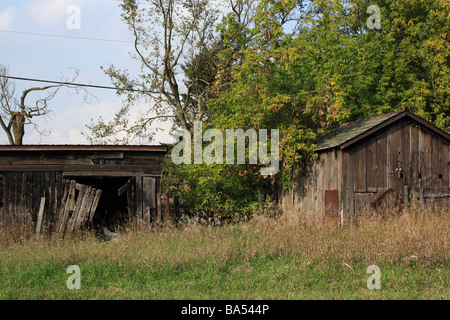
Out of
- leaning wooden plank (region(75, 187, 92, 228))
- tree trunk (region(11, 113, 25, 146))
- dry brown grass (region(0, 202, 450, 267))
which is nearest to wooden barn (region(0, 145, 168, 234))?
leaning wooden plank (region(75, 187, 92, 228))

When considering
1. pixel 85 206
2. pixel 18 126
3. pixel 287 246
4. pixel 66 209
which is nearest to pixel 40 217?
pixel 66 209

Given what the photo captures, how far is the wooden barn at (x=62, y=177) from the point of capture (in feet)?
43.6

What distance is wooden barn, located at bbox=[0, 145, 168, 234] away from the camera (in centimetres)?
1329

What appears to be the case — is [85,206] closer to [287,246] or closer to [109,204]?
[109,204]

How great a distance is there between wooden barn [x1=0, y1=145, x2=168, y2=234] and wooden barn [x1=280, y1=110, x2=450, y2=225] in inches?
198

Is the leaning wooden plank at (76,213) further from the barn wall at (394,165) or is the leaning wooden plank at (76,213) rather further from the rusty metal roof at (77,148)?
→ the barn wall at (394,165)

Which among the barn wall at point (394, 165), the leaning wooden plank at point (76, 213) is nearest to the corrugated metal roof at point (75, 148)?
the leaning wooden plank at point (76, 213)

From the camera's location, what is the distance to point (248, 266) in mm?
8445

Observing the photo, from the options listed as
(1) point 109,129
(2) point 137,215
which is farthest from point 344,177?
(1) point 109,129

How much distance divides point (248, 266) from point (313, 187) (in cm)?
724
